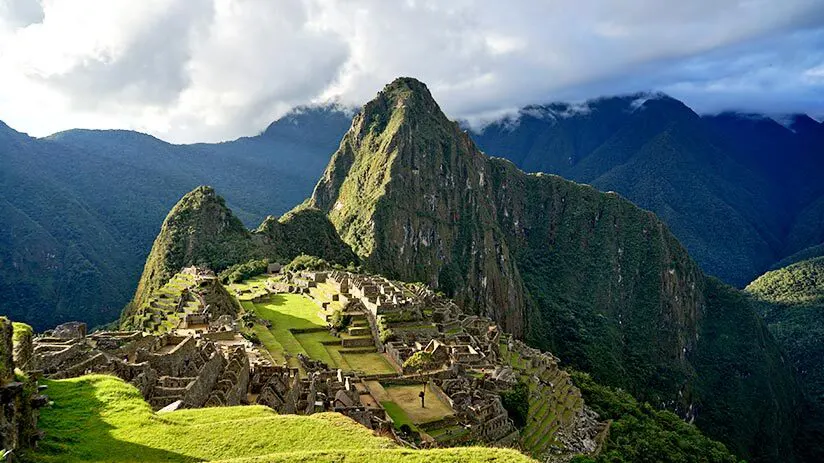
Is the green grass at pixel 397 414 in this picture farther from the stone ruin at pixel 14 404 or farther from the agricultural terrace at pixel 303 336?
the stone ruin at pixel 14 404

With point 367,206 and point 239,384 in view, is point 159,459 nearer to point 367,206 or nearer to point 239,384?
point 239,384

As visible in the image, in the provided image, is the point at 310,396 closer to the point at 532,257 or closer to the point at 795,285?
the point at 532,257

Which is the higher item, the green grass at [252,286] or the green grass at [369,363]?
the green grass at [252,286]

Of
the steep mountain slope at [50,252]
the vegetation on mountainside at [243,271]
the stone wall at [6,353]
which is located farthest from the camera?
the steep mountain slope at [50,252]

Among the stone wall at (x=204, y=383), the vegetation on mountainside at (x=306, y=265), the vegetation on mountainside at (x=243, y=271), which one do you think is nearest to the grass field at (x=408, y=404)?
the stone wall at (x=204, y=383)

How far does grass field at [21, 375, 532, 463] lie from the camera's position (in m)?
11.8

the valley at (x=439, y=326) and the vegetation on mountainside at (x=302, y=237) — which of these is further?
the vegetation on mountainside at (x=302, y=237)

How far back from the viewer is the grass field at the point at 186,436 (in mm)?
11836

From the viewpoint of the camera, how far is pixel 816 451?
4107 inches

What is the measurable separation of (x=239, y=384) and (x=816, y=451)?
116 metres

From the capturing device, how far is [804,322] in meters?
156

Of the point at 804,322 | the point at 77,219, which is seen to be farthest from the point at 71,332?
the point at 804,322

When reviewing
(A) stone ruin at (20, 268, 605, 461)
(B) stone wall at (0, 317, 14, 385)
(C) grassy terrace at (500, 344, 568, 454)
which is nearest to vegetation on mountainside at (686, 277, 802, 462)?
(C) grassy terrace at (500, 344, 568, 454)

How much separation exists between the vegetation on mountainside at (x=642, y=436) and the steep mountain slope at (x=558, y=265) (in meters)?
46.1
